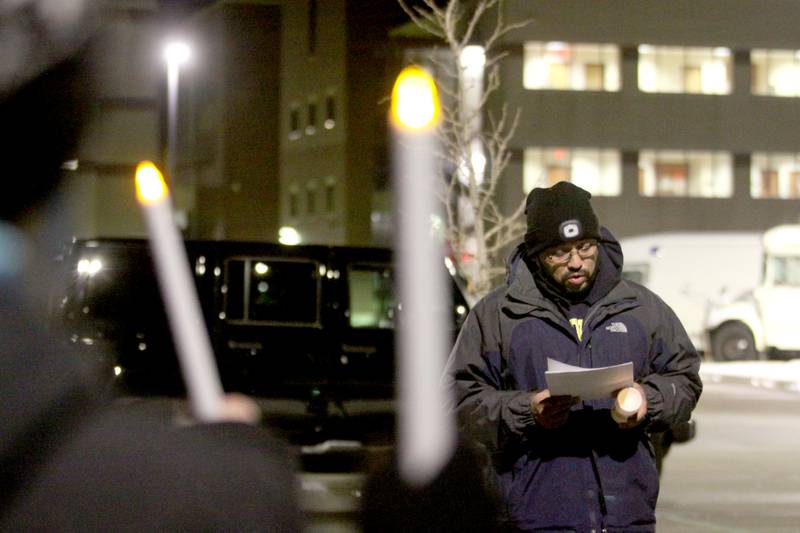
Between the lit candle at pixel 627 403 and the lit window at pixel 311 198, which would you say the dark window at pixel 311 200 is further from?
the lit candle at pixel 627 403

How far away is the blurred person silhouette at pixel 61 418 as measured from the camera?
1042 millimetres

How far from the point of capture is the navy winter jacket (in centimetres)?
398

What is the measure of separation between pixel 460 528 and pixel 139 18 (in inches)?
24.8

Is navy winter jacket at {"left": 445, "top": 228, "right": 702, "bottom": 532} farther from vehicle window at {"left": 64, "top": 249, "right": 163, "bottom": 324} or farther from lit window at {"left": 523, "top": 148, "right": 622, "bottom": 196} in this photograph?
lit window at {"left": 523, "top": 148, "right": 622, "bottom": 196}

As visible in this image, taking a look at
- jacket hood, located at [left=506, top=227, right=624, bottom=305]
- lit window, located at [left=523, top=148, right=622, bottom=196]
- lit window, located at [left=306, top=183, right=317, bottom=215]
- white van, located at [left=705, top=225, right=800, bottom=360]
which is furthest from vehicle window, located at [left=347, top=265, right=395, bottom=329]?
lit window, located at [left=306, top=183, right=317, bottom=215]

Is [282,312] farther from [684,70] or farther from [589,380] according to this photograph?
[684,70]

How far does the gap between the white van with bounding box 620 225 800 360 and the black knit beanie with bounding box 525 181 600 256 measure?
93.0 feet

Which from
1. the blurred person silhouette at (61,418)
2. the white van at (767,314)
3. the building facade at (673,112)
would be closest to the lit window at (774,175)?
the building facade at (673,112)

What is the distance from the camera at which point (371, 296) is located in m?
10.9

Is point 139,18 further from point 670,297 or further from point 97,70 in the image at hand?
point 670,297

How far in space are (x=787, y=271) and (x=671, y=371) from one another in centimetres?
3099

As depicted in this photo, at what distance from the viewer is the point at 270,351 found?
10375 mm

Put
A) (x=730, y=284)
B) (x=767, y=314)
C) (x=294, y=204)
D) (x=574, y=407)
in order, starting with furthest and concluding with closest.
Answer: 1. (x=294, y=204)
2. (x=730, y=284)
3. (x=767, y=314)
4. (x=574, y=407)

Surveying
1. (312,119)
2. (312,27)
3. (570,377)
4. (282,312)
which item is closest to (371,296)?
(282,312)
